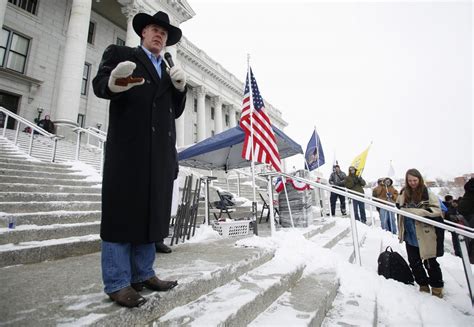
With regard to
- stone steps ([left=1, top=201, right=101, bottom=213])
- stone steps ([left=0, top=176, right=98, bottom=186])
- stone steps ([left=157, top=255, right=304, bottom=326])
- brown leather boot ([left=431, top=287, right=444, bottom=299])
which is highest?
stone steps ([left=0, top=176, right=98, bottom=186])

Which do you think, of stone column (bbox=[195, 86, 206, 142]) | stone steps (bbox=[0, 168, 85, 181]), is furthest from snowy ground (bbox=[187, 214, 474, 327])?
stone column (bbox=[195, 86, 206, 142])

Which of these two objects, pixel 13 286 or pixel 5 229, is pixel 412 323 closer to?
pixel 13 286

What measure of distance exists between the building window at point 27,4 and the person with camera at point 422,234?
866 inches

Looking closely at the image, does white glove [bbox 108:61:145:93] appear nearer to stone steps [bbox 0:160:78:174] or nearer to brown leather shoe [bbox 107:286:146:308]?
brown leather shoe [bbox 107:286:146:308]

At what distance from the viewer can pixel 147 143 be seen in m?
1.73

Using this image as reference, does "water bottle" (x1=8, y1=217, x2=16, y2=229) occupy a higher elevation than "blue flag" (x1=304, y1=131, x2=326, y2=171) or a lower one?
lower

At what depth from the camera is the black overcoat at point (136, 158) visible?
160cm

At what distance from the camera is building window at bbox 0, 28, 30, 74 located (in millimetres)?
13711

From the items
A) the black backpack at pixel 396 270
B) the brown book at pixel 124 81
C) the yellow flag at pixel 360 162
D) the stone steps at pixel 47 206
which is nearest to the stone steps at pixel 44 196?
the stone steps at pixel 47 206

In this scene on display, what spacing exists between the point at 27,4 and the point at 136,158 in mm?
21134

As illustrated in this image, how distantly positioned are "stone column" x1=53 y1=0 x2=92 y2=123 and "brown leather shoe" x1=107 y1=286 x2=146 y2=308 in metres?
13.6

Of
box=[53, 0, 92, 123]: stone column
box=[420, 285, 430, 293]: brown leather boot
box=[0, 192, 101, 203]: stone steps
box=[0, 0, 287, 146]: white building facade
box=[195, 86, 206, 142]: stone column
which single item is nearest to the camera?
box=[420, 285, 430, 293]: brown leather boot

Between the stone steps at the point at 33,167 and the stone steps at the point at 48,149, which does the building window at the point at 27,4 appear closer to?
the stone steps at the point at 48,149

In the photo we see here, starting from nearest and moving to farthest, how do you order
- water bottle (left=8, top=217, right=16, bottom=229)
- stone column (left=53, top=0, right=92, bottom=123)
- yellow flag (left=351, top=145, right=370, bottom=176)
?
water bottle (left=8, top=217, right=16, bottom=229)
yellow flag (left=351, top=145, right=370, bottom=176)
stone column (left=53, top=0, right=92, bottom=123)
